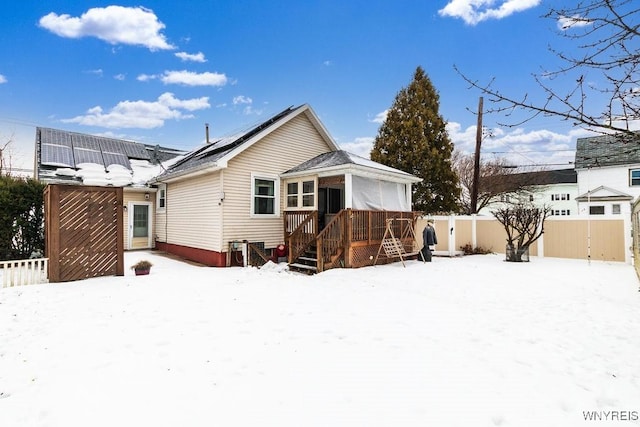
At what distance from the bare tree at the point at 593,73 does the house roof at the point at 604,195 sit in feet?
72.5

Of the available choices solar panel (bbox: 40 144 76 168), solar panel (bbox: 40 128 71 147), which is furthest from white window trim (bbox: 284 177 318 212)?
solar panel (bbox: 40 128 71 147)

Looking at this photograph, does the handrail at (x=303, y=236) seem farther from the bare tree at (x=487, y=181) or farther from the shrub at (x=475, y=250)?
the bare tree at (x=487, y=181)

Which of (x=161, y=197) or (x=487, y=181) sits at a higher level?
(x=487, y=181)

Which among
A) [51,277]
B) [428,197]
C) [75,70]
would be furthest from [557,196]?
[75,70]

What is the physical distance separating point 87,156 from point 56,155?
1231mm

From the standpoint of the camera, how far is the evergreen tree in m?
16.1

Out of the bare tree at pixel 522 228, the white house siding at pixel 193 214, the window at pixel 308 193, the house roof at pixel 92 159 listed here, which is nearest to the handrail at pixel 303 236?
the window at pixel 308 193

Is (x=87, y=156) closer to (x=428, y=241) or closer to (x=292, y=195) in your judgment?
(x=292, y=195)

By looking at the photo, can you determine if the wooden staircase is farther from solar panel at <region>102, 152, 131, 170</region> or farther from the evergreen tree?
solar panel at <region>102, 152, 131, 170</region>

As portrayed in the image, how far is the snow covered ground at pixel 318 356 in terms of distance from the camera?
8.84 feet

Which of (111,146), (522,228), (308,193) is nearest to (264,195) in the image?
(308,193)

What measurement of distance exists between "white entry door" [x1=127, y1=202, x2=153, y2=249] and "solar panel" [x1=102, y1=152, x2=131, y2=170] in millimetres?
3322

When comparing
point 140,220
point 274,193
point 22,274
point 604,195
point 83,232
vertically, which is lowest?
point 22,274

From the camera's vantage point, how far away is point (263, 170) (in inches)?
452
